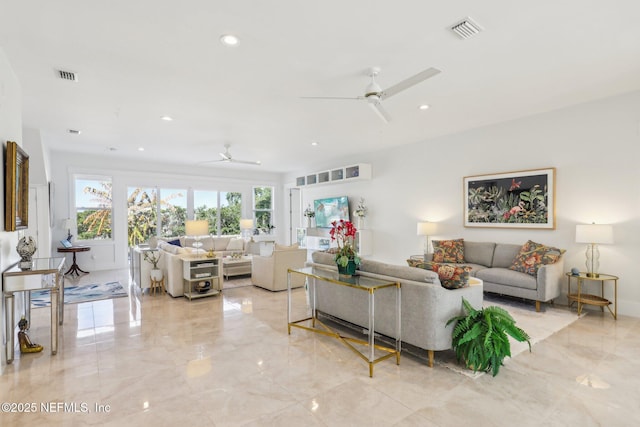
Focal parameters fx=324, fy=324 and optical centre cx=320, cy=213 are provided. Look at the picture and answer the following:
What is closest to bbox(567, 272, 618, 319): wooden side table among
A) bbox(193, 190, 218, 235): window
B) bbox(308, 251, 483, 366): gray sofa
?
bbox(308, 251, 483, 366): gray sofa

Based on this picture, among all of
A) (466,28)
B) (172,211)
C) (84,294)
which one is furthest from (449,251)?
(172,211)

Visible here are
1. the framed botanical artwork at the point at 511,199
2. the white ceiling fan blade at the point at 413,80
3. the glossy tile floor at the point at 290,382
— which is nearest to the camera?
the glossy tile floor at the point at 290,382

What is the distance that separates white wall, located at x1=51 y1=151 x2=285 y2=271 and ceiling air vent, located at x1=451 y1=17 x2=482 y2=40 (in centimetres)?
794

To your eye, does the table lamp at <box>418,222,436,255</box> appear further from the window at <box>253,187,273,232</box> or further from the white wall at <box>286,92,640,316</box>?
the window at <box>253,187,273,232</box>

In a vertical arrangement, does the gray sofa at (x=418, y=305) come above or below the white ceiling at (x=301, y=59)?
below

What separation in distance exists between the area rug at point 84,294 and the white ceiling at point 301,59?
2.70 m

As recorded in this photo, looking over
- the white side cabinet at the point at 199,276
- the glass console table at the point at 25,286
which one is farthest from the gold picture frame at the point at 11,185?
the white side cabinet at the point at 199,276

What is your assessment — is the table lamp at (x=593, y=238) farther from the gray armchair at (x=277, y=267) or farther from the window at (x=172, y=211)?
the window at (x=172, y=211)

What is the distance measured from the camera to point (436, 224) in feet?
19.9

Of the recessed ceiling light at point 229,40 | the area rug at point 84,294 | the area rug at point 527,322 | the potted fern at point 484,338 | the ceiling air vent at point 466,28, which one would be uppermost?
the ceiling air vent at point 466,28

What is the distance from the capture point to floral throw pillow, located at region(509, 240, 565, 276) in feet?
14.3

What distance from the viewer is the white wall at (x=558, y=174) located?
411 centimetres

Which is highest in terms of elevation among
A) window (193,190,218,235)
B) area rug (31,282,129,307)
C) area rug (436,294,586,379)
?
window (193,190,218,235)

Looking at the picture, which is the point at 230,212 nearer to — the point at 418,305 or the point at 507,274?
the point at 507,274
